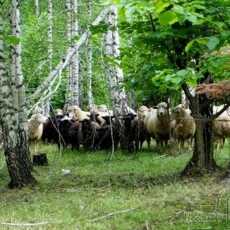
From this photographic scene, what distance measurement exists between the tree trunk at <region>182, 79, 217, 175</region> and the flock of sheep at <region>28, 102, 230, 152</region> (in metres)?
4.04

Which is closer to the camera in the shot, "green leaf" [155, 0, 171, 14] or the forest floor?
"green leaf" [155, 0, 171, 14]

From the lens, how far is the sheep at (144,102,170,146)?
56.4 feet

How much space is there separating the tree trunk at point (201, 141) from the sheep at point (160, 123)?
4781 millimetres

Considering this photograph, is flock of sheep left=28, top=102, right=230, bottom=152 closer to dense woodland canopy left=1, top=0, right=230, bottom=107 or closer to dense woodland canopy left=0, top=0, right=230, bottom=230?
dense woodland canopy left=0, top=0, right=230, bottom=230

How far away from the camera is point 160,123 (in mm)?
17297

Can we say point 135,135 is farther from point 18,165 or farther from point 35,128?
point 18,165

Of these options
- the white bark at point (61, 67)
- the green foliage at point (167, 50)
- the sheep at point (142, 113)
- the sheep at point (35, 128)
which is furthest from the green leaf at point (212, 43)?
the sheep at point (35, 128)

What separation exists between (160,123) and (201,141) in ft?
17.5

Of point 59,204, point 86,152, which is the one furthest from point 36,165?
point 59,204

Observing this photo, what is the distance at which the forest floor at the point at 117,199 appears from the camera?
26.8 feet

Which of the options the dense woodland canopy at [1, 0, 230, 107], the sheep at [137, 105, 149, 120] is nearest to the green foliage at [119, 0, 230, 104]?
the dense woodland canopy at [1, 0, 230, 107]

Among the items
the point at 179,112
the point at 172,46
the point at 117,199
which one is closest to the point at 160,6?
the point at 117,199

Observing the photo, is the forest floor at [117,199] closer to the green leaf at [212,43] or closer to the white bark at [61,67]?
the white bark at [61,67]

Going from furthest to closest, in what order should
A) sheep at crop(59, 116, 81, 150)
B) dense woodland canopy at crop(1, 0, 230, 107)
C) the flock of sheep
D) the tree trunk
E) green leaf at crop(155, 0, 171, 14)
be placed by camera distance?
sheep at crop(59, 116, 81, 150)
the flock of sheep
the tree trunk
dense woodland canopy at crop(1, 0, 230, 107)
green leaf at crop(155, 0, 171, 14)
